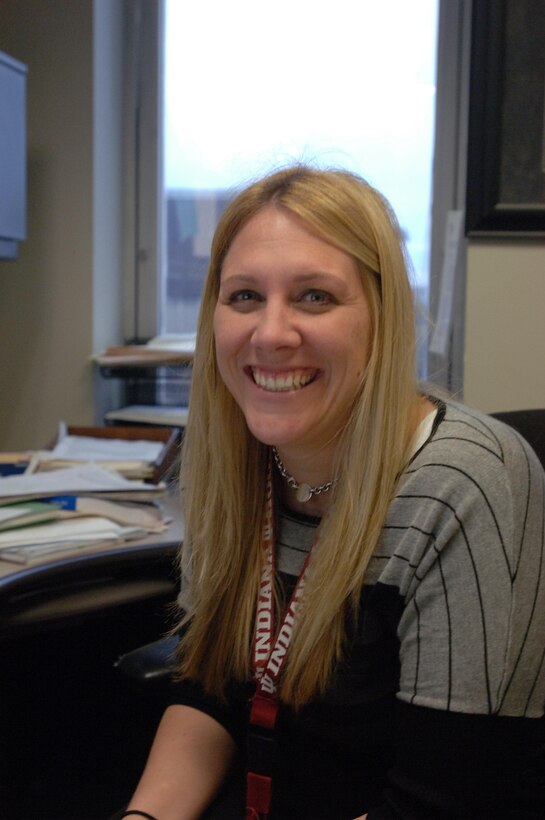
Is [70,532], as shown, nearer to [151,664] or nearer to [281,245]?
[151,664]

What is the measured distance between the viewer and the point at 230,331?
1063 mm

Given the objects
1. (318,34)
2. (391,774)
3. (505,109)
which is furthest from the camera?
(318,34)

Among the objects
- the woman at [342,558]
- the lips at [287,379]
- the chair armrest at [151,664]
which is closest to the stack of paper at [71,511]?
the chair armrest at [151,664]

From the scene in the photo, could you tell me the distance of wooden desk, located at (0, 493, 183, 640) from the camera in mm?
1408

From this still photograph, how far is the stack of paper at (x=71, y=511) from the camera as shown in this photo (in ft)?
4.91

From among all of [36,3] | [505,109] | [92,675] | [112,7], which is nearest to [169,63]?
[112,7]

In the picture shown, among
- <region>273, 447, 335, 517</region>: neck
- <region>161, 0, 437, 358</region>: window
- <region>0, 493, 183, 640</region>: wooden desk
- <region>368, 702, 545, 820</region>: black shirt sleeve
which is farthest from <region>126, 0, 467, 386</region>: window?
<region>368, 702, 545, 820</region>: black shirt sleeve

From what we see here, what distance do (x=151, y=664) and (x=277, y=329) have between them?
21.7 inches

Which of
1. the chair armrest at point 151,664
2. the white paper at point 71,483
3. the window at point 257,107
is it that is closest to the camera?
the chair armrest at point 151,664

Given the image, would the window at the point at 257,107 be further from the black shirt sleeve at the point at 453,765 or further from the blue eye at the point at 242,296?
the black shirt sleeve at the point at 453,765

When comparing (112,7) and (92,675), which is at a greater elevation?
(112,7)

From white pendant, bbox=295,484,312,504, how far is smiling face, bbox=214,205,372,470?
0.06m

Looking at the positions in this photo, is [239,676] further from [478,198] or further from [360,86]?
[360,86]

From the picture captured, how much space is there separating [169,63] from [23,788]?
194 centimetres
